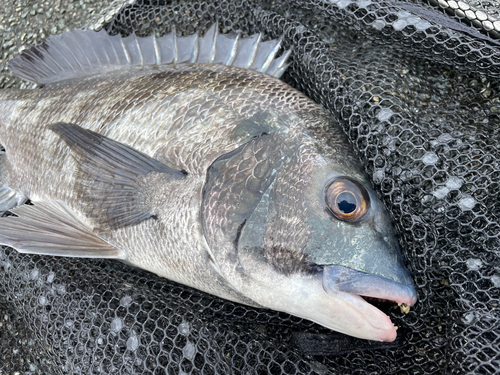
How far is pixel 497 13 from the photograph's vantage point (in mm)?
1679

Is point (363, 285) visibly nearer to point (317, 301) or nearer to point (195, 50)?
point (317, 301)

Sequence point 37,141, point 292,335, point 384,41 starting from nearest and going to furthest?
point 292,335
point 384,41
point 37,141

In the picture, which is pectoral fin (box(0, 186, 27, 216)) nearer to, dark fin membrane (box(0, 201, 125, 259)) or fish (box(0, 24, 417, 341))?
fish (box(0, 24, 417, 341))

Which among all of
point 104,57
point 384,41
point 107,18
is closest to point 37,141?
point 104,57

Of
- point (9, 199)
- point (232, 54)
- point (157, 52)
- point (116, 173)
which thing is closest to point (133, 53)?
point (157, 52)

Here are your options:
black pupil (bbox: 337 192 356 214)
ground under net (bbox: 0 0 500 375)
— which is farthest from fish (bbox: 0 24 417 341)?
ground under net (bbox: 0 0 500 375)

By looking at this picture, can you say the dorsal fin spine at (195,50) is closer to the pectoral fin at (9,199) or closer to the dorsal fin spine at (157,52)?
the dorsal fin spine at (157,52)

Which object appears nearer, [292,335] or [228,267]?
[228,267]

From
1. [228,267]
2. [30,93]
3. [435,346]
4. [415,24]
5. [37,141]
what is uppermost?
[415,24]

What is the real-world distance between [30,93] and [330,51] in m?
1.79

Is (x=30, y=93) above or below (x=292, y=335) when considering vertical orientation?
above

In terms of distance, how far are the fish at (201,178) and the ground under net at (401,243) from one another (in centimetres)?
14

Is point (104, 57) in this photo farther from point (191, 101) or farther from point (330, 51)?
point (330, 51)

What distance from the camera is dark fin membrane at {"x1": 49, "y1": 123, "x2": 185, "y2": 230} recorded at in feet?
5.35
